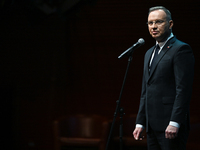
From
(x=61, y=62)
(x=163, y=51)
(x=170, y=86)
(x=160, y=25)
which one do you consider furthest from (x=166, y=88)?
(x=61, y=62)

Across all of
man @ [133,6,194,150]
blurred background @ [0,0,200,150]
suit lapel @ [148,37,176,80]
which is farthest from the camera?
blurred background @ [0,0,200,150]

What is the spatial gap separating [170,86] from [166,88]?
27mm

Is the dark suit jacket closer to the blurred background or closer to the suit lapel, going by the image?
the suit lapel

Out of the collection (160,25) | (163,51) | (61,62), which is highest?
(160,25)

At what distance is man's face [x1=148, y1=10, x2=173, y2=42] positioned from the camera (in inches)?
73.7

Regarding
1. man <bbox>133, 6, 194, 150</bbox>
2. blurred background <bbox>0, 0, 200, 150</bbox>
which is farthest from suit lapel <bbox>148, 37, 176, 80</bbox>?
blurred background <bbox>0, 0, 200, 150</bbox>

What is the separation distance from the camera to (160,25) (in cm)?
187

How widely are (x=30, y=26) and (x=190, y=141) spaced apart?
9.48 feet

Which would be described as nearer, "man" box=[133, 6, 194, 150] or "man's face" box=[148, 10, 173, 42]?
"man" box=[133, 6, 194, 150]

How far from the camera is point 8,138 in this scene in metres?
4.38

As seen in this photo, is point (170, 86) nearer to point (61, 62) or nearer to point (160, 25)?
point (160, 25)

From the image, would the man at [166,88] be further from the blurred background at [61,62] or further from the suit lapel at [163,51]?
the blurred background at [61,62]

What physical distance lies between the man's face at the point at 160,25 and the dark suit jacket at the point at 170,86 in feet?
0.20

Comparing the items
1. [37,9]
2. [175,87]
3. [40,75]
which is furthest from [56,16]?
[175,87]
